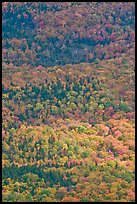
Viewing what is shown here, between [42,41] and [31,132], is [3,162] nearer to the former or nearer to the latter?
[31,132]

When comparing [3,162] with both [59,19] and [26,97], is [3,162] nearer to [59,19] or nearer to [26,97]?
[26,97]

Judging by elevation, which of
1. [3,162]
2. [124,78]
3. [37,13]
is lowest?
[3,162]

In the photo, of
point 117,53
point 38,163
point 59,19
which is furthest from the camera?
point 59,19

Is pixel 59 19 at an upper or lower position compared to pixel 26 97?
upper

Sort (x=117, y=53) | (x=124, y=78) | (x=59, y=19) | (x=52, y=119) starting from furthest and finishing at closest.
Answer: (x=59, y=19), (x=117, y=53), (x=124, y=78), (x=52, y=119)

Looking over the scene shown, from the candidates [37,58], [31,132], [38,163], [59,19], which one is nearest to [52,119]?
[31,132]

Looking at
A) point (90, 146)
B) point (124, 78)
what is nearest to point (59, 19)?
point (124, 78)

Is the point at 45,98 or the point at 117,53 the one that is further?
the point at 117,53
